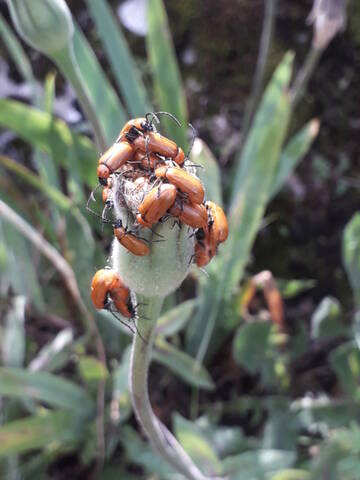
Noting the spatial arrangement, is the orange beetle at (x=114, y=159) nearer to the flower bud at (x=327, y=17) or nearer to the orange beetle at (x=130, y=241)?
the orange beetle at (x=130, y=241)

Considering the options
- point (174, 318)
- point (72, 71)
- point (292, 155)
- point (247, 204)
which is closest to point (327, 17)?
point (292, 155)

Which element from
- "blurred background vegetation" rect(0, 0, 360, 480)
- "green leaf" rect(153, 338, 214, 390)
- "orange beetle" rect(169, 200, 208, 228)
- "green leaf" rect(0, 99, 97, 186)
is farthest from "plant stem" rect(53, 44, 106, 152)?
"orange beetle" rect(169, 200, 208, 228)

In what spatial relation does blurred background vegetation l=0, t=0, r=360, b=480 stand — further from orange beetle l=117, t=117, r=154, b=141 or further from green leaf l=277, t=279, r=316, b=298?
orange beetle l=117, t=117, r=154, b=141

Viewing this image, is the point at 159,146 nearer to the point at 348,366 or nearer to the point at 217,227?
the point at 217,227

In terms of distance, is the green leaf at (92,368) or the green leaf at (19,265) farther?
the green leaf at (19,265)

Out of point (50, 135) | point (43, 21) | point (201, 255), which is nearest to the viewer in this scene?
point (201, 255)

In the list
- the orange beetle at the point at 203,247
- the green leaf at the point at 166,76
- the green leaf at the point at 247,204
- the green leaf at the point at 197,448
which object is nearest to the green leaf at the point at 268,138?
the green leaf at the point at 247,204

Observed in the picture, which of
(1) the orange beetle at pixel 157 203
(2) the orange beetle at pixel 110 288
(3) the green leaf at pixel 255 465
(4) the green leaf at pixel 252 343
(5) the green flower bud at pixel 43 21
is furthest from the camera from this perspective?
(4) the green leaf at pixel 252 343
